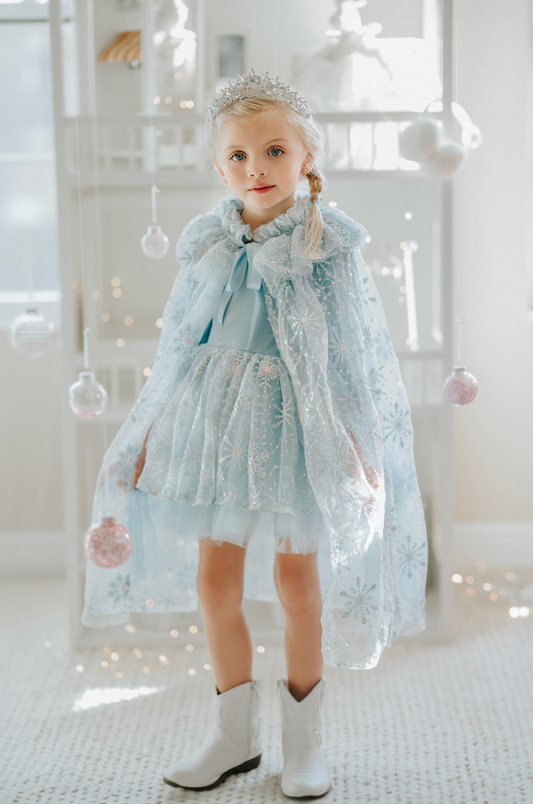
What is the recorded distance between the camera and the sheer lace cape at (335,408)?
1.06 m

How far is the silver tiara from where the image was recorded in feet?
3.60

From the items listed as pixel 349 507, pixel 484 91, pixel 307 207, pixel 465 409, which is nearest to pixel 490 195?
pixel 484 91

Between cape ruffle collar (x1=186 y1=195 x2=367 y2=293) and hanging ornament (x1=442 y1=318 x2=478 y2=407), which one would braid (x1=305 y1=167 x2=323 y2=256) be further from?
hanging ornament (x1=442 y1=318 x2=478 y2=407)

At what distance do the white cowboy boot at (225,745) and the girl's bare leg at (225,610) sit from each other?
2 cm

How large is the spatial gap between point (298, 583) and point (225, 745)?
309 mm

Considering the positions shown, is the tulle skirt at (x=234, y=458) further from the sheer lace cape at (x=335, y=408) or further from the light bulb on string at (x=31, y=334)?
the light bulb on string at (x=31, y=334)

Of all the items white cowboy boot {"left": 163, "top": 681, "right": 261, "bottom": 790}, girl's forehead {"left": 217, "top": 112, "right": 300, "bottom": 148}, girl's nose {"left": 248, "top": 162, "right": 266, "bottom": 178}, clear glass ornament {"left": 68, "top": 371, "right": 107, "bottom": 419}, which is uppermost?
girl's forehead {"left": 217, "top": 112, "right": 300, "bottom": 148}

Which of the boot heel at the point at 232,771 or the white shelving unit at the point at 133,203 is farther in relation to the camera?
the white shelving unit at the point at 133,203

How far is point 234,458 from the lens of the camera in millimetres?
1079

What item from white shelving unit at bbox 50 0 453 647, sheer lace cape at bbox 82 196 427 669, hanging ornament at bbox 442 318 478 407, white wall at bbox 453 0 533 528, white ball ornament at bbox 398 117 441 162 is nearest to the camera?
sheer lace cape at bbox 82 196 427 669

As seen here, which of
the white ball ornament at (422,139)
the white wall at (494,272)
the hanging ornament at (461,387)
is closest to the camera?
the hanging ornament at (461,387)

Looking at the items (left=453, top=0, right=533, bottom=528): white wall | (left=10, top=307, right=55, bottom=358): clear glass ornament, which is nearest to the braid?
(left=10, top=307, right=55, bottom=358): clear glass ornament

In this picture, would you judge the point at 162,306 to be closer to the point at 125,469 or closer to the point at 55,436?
the point at 55,436

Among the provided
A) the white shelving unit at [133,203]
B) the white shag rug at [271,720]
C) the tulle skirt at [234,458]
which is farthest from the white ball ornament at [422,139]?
the white shag rug at [271,720]
